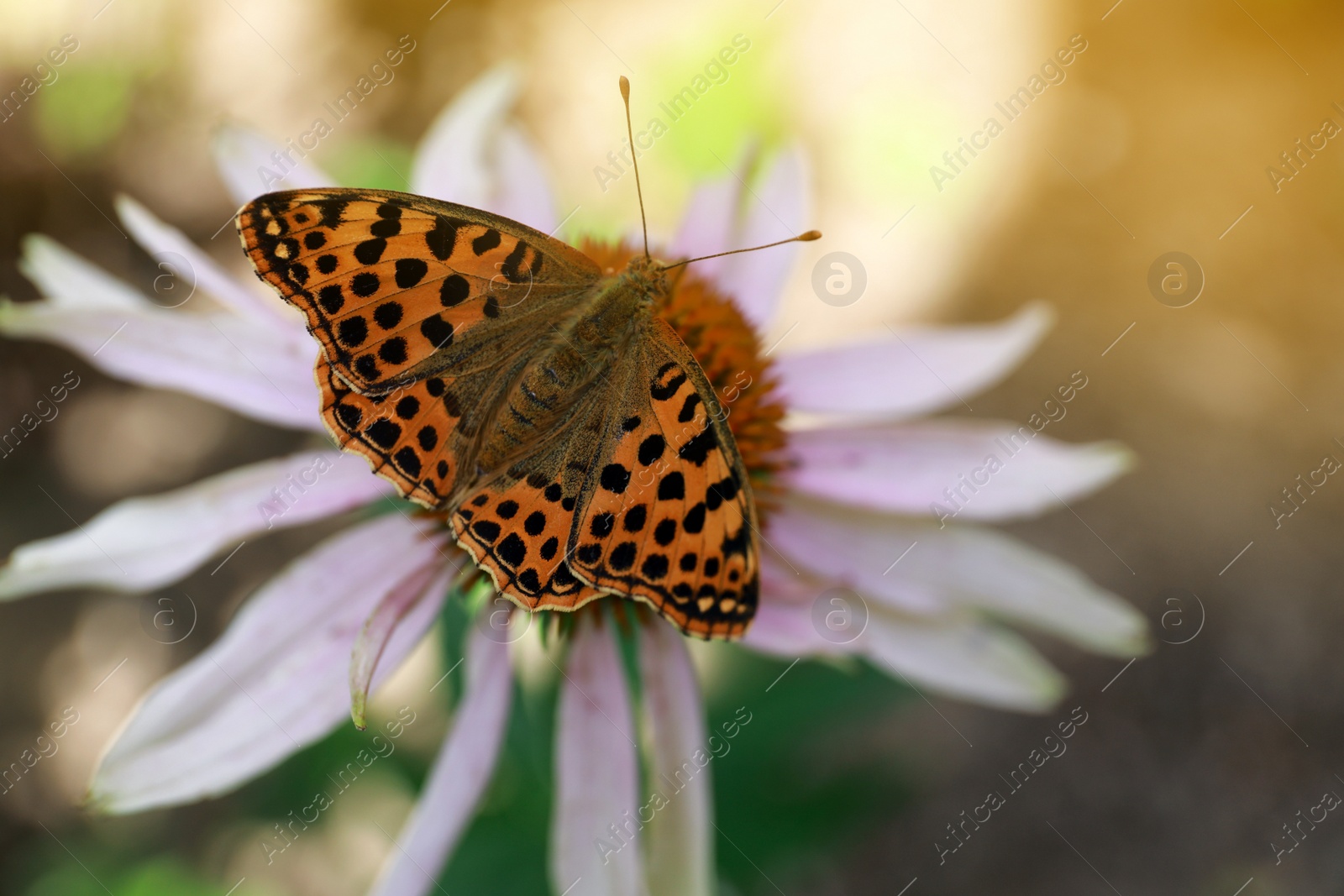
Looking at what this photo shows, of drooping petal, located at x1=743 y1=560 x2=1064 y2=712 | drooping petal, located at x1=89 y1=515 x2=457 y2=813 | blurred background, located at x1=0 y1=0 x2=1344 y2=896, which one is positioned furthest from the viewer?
blurred background, located at x1=0 y1=0 x2=1344 y2=896

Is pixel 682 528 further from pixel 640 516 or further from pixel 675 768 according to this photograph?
pixel 675 768

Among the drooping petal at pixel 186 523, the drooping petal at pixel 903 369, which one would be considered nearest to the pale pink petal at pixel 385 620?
the drooping petal at pixel 186 523

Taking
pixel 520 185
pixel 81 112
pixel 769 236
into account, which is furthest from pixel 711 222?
pixel 81 112

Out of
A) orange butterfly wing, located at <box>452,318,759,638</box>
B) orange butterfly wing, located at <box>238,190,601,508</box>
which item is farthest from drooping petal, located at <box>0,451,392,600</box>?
orange butterfly wing, located at <box>452,318,759,638</box>

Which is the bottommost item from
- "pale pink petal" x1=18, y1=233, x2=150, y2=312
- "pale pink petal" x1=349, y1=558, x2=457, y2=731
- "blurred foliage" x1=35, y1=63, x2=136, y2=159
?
"blurred foliage" x1=35, y1=63, x2=136, y2=159

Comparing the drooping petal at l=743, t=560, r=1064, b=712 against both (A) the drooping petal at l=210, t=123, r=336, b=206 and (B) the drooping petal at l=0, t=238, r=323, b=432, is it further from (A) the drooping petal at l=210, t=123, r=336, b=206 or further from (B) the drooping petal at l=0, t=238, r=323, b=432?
(A) the drooping petal at l=210, t=123, r=336, b=206

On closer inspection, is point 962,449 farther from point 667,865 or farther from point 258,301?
point 258,301

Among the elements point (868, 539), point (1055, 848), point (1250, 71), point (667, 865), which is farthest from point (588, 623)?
point (1250, 71)
